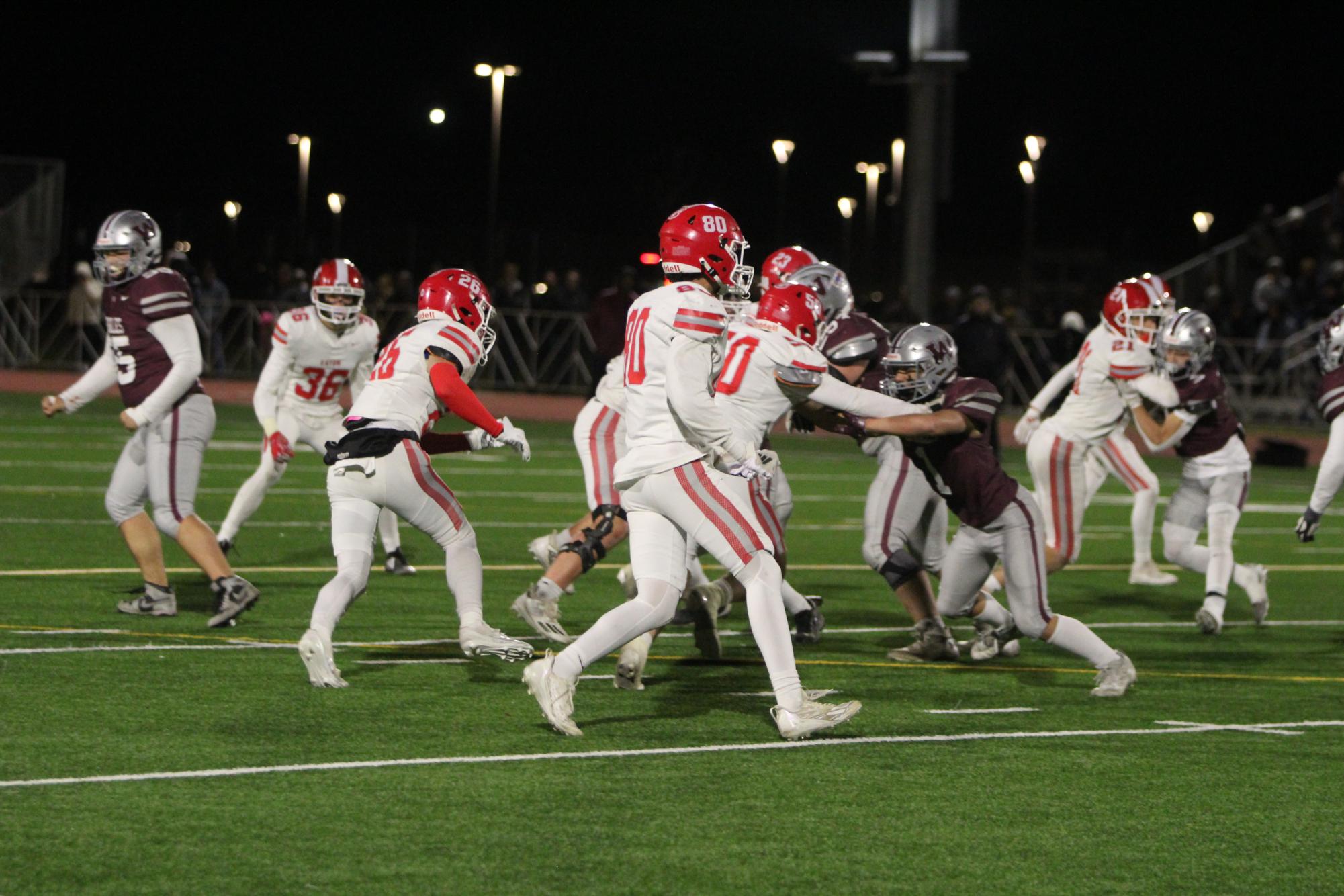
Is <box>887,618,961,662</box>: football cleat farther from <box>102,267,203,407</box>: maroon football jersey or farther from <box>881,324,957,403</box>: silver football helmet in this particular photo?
<box>102,267,203,407</box>: maroon football jersey

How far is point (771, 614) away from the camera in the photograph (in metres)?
6.51

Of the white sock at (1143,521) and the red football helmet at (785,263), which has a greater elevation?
the red football helmet at (785,263)

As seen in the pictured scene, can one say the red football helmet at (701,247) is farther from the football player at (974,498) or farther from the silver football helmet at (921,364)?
the silver football helmet at (921,364)

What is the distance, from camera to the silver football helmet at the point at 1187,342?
991 centimetres

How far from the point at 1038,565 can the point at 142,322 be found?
449cm

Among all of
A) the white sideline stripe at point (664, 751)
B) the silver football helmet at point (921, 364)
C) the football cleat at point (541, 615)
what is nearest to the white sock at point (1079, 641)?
the white sideline stripe at point (664, 751)

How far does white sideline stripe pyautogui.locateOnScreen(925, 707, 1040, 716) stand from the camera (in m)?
7.28

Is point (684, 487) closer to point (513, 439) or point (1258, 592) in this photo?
point (513, 439)

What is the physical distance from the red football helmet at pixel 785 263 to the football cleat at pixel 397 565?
2952mm

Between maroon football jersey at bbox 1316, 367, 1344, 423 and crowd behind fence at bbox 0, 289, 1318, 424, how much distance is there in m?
15.6

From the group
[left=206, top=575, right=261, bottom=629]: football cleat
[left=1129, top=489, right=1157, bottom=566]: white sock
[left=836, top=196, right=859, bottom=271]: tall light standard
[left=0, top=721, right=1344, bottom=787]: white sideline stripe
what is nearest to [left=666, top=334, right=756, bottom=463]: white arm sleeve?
[left=0, top=721, right=1344, bottom=787]: white sideline stripe

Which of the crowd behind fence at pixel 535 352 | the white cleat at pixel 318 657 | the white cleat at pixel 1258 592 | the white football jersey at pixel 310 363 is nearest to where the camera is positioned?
the white cleat at pixel 318 657

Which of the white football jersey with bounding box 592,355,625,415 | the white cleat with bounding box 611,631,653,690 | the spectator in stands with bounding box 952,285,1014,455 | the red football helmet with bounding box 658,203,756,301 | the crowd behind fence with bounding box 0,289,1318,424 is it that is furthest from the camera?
the crowd behind fence with bounding box 0,289,1318,424

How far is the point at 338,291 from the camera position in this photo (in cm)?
1094
